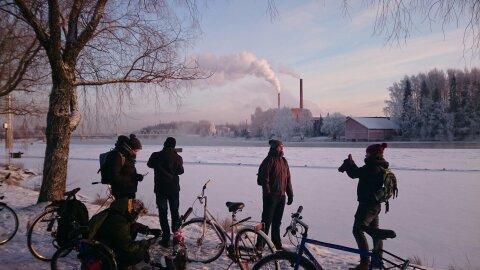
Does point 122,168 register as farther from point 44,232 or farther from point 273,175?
point 273,175

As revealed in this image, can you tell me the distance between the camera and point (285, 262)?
4094mm

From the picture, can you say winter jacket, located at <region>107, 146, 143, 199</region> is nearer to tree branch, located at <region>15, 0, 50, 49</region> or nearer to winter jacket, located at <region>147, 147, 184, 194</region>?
winter jacket, located at <region>147, 147, 184, 194</region>

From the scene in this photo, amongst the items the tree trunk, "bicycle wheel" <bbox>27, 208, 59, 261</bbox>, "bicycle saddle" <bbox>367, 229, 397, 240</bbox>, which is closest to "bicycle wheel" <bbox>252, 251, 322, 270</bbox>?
"bicycle saddle" <bbox>367, 229, 397, 240</bbox>

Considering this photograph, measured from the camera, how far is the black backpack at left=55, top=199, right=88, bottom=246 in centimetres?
567

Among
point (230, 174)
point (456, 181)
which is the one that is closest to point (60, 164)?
point (230, 174)

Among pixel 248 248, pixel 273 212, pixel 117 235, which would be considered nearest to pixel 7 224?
pixel 117 235

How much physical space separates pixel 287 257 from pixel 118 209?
1.83 meters

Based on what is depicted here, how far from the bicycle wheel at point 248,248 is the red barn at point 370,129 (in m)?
65.3

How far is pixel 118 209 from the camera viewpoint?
15.1ft

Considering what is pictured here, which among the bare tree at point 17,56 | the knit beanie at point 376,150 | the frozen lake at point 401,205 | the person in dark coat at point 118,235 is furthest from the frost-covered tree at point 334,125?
the person in dark coat at point 118,235

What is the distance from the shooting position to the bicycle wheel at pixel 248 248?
5641 millimetres

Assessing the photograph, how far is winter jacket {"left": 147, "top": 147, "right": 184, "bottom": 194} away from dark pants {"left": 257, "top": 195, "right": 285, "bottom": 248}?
4.73 ft

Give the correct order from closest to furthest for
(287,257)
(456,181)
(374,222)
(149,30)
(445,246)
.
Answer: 1. (287,257)
2. (374,222)
3. (445,246)
4. (149,30)
5. (456,181)

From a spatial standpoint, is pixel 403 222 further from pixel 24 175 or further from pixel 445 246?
pixel 24 175
